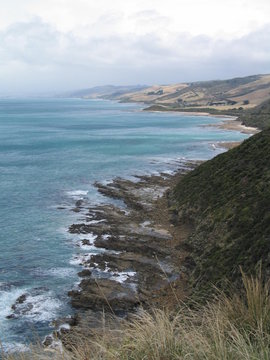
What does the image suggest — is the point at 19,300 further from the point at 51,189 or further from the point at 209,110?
the point at 209,110

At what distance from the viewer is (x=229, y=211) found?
23.7m

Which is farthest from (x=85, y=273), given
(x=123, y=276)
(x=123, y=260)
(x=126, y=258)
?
(x=126, y=258)

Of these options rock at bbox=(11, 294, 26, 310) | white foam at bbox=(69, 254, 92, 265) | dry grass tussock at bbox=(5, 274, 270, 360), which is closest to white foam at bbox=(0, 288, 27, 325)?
rock at bbox=(11, 294, 26, 310)

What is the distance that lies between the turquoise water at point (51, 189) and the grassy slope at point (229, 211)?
24.8ft

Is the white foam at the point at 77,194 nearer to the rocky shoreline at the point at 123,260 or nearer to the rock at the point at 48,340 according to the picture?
the rocky shoreline at the point at 123,260

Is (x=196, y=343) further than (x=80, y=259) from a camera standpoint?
No

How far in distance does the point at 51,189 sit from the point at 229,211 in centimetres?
2257

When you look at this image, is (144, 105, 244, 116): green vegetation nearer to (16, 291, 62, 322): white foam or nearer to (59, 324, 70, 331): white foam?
(16, 291, 62, 322): white foam

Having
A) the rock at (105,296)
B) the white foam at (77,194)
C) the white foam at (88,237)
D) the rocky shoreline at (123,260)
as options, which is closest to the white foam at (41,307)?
the rocky shoreline at (123,260)

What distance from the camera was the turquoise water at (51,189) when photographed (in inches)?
734

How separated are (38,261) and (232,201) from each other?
42.5ft

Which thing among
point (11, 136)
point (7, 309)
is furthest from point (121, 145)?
point (7, 309)

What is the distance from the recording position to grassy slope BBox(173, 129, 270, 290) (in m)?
18.0

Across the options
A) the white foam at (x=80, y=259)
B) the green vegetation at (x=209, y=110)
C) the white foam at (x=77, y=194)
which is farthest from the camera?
the green vegetation at (x=209, y=110)
